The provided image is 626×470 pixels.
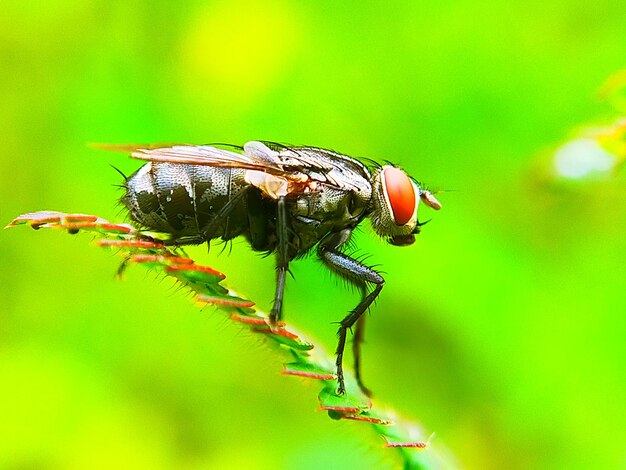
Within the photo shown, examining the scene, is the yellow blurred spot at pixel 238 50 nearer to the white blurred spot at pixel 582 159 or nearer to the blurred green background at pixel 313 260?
the blurred green background at pixel 313 260

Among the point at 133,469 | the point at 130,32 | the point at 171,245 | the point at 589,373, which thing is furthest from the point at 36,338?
the point at 589,373

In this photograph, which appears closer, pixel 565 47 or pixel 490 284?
pixel 490 284

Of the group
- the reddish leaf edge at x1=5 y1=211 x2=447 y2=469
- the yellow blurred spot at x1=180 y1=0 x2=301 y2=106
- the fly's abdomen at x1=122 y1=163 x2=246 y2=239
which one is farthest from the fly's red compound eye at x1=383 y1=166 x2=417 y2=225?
the yellow blurred spot at x1=180 y1=0 x2=301 y2=106

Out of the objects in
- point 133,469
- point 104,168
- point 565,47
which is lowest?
point 133,469

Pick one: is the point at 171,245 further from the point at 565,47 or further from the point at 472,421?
the point at 565,47

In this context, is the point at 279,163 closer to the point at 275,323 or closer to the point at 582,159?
the point at 275,323

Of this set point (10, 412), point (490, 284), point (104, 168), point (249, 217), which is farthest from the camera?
point (104, 168)
